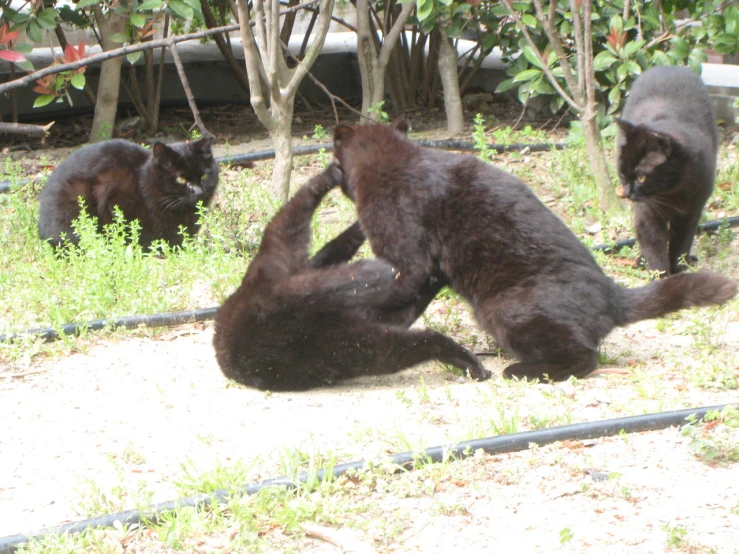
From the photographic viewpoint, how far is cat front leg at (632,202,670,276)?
5496 millimetres

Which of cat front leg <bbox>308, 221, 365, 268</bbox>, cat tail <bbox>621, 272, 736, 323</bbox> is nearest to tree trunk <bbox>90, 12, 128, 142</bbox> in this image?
cat front leg <bbox>308, 221, 365, 268</bbox>

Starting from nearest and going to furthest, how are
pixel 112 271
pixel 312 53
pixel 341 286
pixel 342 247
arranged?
pixel 341 286
pixel 342 247
pixel 112 271
pixel 312 53

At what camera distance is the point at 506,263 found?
387 centimetres

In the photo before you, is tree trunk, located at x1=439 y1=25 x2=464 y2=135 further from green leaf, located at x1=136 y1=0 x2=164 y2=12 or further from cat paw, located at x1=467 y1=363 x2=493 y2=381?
cat paw, located at x1=467 y1=363 x2=493 y2=381

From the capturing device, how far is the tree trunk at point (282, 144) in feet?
18.8

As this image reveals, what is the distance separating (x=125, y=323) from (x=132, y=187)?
6.17 feet

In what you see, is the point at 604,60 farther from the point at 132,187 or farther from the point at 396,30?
the point at 132,187

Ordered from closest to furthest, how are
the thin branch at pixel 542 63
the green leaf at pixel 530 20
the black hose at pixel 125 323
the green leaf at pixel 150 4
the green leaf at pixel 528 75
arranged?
1. the black hose at pixel 125 323
2. the thin branch at pixel 542 63
3. the green leaf at pixel 150 4
4. the green leaf at pixel 530 20
5. the green leaf at pixel 528 75

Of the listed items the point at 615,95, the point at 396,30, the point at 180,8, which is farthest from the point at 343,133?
the point at 615,95

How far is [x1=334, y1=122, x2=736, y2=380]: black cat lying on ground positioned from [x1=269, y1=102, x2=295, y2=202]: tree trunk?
184cm

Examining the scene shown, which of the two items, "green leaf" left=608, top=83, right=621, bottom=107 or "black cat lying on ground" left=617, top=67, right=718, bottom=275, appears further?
"green leaf" left=608, top=83, right=621, bottom=107

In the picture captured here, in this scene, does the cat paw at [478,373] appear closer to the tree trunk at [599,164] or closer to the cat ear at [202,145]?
the tree trunk at [599,164]

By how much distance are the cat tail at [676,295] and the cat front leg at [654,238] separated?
1.61m

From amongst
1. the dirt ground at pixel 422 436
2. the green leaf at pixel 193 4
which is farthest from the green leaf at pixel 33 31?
the dirt ground at pixel 422 436
